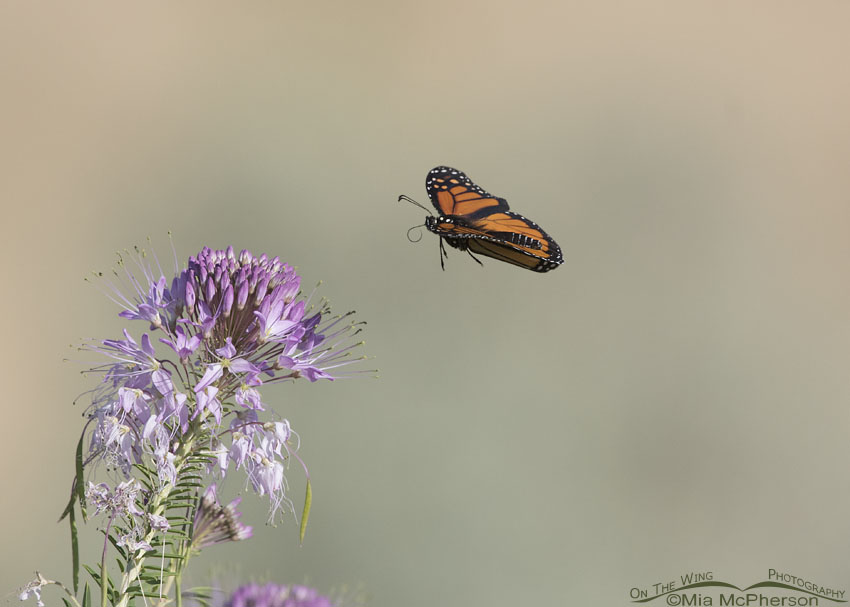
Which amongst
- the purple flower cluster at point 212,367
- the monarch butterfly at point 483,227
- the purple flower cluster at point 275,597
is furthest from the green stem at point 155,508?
the monarch butterfly at point 483,227

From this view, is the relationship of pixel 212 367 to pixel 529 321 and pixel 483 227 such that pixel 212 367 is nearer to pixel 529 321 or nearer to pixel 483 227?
pixel 483 227

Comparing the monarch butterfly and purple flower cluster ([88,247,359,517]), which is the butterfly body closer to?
the monarch butterfly

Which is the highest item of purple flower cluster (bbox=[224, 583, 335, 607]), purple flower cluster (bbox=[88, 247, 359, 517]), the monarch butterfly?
the monarch butterfly

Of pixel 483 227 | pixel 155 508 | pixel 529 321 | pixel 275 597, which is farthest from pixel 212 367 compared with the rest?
pixel 529 321

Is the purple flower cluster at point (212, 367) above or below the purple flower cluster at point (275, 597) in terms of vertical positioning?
above

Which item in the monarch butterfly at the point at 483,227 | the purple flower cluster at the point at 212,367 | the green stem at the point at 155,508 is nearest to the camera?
the green stem at the point at 155,508

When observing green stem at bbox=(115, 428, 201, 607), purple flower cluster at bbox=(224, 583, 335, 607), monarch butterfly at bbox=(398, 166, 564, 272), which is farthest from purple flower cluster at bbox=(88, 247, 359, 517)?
monarch butterfly at bbox=(398, 166, 564, 272)

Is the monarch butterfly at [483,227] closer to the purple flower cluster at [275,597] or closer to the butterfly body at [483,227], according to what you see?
the butterfly body at [483,227]
